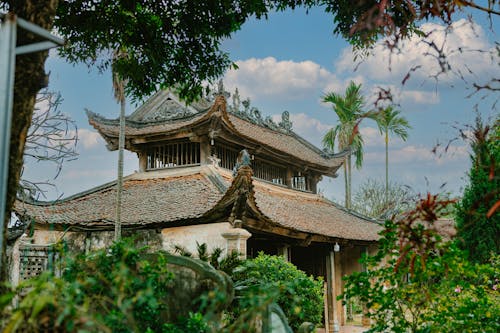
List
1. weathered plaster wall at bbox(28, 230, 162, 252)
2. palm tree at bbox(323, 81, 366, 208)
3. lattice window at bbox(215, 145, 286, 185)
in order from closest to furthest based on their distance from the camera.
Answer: weathered plaster wall at bbox(28, 230, 162, 252) < lattice window at bbox(215, 145, 286, 185) < palm tree at bbox(323, 81, 366, 208)

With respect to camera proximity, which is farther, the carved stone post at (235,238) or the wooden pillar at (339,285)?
the wooden pillar at (339,285)

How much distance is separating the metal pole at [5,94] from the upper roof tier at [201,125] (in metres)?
11.8

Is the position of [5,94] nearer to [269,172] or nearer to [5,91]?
[5,91]

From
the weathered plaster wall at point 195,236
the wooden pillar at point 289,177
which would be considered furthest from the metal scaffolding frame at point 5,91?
the wooden pillar at point 289,177

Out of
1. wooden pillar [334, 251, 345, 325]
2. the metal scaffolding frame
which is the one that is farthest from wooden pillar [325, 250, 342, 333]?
the metal scaffolding frame

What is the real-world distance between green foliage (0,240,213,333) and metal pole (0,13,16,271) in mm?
474

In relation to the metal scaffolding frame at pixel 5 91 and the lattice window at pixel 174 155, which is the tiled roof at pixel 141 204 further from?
the metal scaffolding frame at pixel 5 91

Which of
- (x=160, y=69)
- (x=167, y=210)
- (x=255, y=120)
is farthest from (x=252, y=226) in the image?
(x=255, y=120)

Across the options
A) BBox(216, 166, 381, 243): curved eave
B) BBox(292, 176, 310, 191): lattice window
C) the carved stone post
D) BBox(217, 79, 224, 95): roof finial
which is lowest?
the carved stone post

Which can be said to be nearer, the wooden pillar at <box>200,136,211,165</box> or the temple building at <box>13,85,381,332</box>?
the temple building at <box>13,85,381,332</box>

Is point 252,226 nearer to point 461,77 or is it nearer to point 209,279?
point 209,279

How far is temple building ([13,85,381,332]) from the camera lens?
12.5m

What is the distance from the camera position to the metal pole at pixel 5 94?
2.49 meters

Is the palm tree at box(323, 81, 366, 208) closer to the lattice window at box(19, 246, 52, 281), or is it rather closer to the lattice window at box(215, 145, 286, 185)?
the lattice window at box(215, 145, 286, 185)
